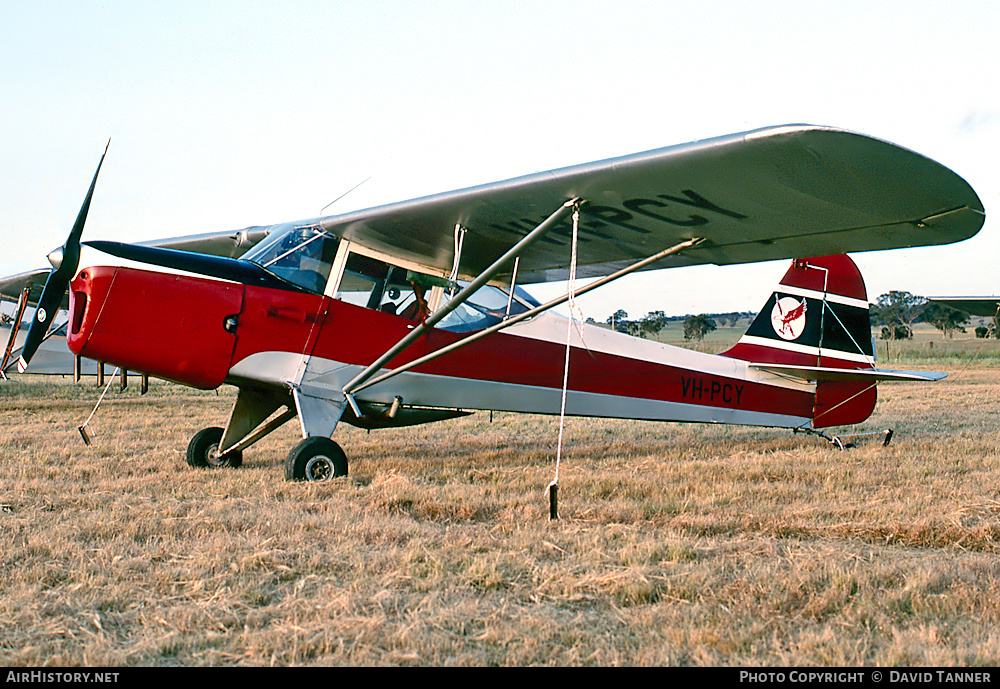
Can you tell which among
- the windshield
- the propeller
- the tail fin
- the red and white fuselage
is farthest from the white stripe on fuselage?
the propeller

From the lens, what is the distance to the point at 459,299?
18.1 ft

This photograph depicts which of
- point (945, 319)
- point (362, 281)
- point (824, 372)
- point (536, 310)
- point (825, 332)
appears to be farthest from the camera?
point (945, 319)

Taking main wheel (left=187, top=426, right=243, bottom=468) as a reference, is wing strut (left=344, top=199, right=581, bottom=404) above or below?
above

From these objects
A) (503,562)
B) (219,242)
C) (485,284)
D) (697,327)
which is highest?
(697,327)

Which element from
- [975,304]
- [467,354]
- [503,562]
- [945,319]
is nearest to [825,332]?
[467,354]

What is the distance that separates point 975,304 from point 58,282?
1208 cm

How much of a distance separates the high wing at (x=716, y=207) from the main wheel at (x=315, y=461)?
1782mm

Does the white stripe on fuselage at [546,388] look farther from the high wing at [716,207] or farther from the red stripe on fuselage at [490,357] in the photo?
the high wing at [716,207]

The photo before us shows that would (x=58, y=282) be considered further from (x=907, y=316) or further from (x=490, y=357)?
(x=907, y=316)

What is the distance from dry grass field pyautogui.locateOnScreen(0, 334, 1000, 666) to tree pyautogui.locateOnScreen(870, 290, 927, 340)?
60697 millimetres

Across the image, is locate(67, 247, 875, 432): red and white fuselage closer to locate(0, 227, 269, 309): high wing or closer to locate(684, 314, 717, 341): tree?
locate(0, 227, 269, 309): high wing

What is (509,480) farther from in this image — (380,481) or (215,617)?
(215,617)

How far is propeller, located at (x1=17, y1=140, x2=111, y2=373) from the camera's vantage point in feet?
19.3

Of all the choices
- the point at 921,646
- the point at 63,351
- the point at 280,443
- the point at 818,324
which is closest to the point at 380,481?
the point at 280,443
